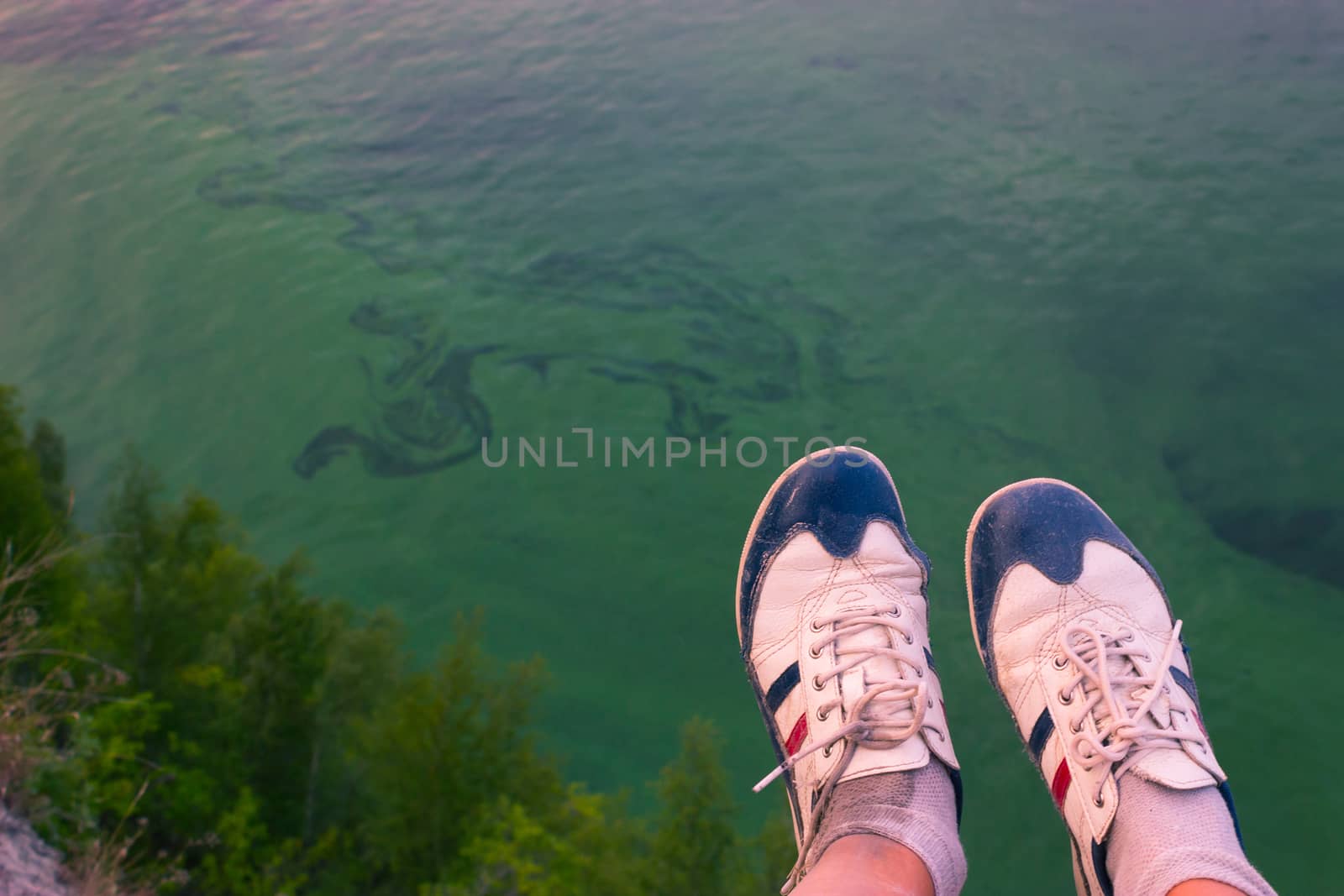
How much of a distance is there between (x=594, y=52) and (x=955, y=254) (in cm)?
382

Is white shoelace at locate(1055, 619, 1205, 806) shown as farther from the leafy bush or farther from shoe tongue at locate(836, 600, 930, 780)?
the leafy bush

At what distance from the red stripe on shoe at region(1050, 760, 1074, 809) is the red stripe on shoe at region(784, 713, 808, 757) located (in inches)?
19.7

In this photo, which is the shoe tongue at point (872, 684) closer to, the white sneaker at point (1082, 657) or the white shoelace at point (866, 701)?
the white shoelace at point (866, 701)

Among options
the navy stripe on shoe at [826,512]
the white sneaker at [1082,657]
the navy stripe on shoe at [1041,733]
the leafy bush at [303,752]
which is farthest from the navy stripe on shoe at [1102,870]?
the leafy bush at [303,752]

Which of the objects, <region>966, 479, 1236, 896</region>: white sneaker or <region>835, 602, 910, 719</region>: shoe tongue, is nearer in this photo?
<region>966, 479, 1236, 896</region>: white sneaker

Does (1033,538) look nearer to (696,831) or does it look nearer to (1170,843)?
(1170,843)

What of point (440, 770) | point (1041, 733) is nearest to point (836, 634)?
point (1041, 733)

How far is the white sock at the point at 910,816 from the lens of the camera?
56.4 inches

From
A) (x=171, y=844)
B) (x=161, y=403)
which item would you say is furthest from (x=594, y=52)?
(x=171, y=844)

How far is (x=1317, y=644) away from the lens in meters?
3.61

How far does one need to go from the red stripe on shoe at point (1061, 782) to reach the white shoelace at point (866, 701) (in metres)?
0.25

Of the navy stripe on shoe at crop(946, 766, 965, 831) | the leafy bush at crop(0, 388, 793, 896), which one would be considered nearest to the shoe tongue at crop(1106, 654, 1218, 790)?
the navy stripe on shoe at crop(946, 766, 965, 831)

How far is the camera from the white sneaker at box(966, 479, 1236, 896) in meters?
1.63

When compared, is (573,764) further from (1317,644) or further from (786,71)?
(786,71)
